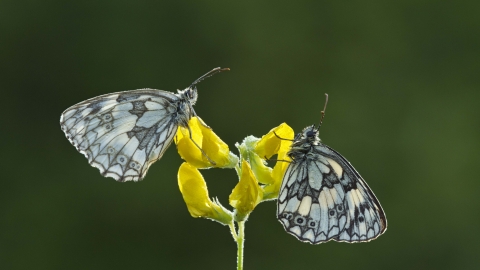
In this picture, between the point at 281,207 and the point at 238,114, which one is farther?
the point at 238,114

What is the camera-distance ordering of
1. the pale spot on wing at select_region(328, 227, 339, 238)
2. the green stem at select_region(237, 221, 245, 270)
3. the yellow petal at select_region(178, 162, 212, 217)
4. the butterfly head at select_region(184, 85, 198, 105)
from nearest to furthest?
the green stem at select_region(237, 221, 245, 270) < the pale spot on wing at select_region(328, 227, 339, 238) < the yellow petal at select_region(178, 162, 212, 217) < the butterfly head at select_region(184, 85, 198, 105)

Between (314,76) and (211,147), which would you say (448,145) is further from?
(211,147)

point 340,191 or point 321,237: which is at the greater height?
point 340,191

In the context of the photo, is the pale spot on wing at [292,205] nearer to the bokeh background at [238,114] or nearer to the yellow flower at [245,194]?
the yellow flower at [245,194]

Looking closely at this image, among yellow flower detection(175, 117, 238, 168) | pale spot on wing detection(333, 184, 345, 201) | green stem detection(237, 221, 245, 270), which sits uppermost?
yellow flower detection(175, 117, 238, 168)

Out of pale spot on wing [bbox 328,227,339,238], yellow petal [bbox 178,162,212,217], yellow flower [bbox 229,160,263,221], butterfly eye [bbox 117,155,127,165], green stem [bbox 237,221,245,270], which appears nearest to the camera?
green stem [bbox 237,221,245,270]

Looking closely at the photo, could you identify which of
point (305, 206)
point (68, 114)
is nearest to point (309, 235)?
point (305, 206)

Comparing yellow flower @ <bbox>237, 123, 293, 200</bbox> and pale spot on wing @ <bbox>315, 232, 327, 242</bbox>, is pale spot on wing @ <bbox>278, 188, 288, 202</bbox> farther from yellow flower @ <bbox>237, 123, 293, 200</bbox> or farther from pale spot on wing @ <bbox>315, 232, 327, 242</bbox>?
pale spot on wing @ <bbox>315, 232, 327, 242</bbox>

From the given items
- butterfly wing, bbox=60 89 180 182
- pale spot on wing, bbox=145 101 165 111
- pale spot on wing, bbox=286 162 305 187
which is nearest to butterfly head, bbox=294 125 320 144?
pale spot on wing, bbox=286 162 305 187

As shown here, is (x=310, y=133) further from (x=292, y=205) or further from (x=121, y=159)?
(x=121, y=159)
